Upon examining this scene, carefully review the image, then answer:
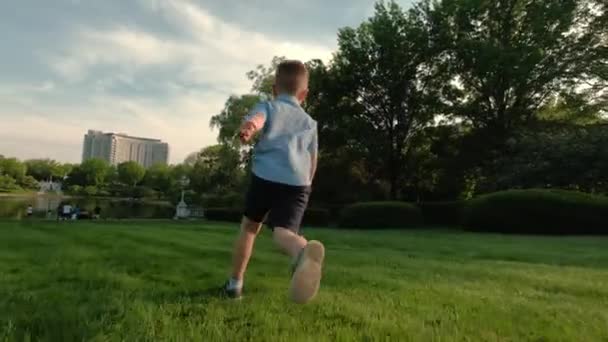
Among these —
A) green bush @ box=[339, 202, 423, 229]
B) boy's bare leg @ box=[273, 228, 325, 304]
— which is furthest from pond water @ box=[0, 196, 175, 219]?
boy's bare leg @ box=[273, 228, 325, 304]

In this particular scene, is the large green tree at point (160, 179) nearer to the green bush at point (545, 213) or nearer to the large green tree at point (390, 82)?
the large green tree at point (390, 82)

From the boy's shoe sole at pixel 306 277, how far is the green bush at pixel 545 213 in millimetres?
16328

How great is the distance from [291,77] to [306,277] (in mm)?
1454

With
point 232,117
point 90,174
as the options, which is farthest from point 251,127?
point 90,174

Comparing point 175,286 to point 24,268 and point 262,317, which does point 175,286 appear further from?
point 24,268

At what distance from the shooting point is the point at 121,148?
624 ft

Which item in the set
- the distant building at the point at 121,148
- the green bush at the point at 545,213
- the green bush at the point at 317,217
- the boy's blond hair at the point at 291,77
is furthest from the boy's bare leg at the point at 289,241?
the distant building at the point at 121,148

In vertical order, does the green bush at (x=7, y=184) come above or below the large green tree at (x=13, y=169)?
below

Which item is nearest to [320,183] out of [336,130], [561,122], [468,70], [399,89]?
[336,130]

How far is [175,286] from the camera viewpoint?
3648 millimetres

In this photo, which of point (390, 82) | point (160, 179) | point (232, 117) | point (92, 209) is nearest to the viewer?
point (390, 82)

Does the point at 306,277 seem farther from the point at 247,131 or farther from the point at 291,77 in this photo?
the point at 291,77

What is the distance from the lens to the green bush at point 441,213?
25.2m

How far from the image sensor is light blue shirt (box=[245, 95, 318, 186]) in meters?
3.17
